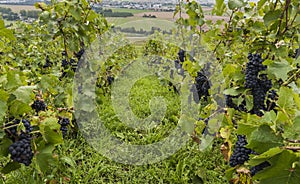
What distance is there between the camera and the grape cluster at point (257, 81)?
5.40ft

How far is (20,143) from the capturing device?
1462mm

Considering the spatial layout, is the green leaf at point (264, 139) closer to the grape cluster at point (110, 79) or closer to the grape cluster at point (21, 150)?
the grape cluster at point (21, 150)

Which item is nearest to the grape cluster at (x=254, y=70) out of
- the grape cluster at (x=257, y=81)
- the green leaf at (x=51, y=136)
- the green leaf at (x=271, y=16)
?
the grape cluster at (x=257, y=81)

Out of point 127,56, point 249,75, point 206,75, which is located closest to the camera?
point 249,75

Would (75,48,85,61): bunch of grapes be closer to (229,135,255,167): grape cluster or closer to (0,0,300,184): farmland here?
(0,0,300,184): farmland

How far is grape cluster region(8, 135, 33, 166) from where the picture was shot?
145 cm

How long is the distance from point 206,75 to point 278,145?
6.61 ft

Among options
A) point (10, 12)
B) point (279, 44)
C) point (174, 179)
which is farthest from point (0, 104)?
point (10, 12)

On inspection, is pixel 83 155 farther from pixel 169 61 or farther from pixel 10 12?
pixel 10 12

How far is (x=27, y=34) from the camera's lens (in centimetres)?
525

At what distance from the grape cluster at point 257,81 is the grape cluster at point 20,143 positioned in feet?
3.46

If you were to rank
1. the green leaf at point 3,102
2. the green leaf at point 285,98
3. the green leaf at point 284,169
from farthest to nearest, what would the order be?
the green leaf at point 3,102 < the green leaf at point 285,98 < the green leaf at point 284,169

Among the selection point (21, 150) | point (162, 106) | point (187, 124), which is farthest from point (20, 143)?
point (162, 106)

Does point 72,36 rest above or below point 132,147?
above
